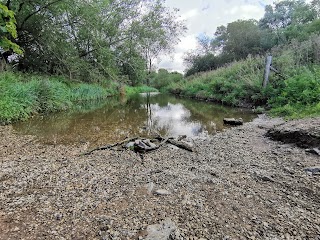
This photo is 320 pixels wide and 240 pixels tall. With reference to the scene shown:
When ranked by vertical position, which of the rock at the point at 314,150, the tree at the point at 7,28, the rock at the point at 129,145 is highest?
the tree at the point at 7,28

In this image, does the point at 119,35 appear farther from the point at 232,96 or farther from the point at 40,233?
the point at 40,233

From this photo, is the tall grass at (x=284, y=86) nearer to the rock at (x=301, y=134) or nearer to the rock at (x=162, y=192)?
the rock at (x=301, y=134)

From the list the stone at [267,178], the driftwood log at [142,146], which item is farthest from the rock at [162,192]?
the driftwood log at [142,146]

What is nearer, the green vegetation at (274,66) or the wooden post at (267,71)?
the green vegetation at (274,66)

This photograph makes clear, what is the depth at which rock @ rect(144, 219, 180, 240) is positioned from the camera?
1607 mm

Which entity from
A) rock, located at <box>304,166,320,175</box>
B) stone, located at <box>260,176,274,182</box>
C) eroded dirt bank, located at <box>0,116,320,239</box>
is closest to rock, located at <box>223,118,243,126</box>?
eroded dirt bank, located at <box>0,116,320,239</box>

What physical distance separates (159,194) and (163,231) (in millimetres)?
609

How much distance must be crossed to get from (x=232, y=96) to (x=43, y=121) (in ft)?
27.1

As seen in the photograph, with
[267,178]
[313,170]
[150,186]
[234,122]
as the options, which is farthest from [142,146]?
[234,122]

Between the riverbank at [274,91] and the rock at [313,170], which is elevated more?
the riverbank at [274,91]

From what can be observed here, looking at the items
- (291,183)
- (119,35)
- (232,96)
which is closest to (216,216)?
(291,183)

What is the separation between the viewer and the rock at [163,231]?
1607 mm

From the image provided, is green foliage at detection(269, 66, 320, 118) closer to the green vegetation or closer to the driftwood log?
the green vegetation

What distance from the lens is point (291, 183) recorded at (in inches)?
98.5
